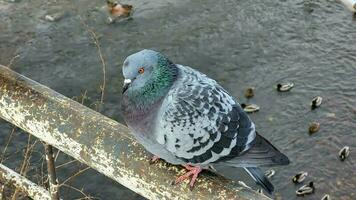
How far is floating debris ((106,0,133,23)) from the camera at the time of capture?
30.6ft

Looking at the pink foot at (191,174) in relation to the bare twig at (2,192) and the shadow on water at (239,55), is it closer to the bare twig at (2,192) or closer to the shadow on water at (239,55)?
the bare twig at (2,192)

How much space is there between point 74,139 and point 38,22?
7.79 metres

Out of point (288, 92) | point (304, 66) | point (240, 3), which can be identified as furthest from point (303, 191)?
point (240, 3)

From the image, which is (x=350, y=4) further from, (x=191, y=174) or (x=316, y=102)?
(x=191, y=174)

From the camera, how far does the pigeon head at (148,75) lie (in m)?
2.44

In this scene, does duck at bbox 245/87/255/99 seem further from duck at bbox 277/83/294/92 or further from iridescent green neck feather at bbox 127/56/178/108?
iridescent green neck feather at bbox 127/56/178/108

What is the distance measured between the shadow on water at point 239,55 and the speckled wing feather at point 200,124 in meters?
4.25

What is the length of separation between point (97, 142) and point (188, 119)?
506mm

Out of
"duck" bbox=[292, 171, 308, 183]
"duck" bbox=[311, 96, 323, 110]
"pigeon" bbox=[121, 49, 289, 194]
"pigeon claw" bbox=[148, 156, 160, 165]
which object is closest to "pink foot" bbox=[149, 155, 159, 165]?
"pigeon claw" bbox=[148, 156, 160, 165]

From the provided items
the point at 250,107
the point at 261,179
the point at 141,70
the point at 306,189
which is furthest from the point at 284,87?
the point at 141,70

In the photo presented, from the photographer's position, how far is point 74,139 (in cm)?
198

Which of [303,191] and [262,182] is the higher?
[262,182]

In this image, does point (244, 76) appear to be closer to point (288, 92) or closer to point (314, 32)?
point (288, 92)

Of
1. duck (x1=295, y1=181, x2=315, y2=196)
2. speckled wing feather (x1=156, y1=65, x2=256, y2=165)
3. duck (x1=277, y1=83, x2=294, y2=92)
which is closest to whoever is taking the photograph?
speckled wing feather (x1=156, y1=65, x2=256, y2=165)
